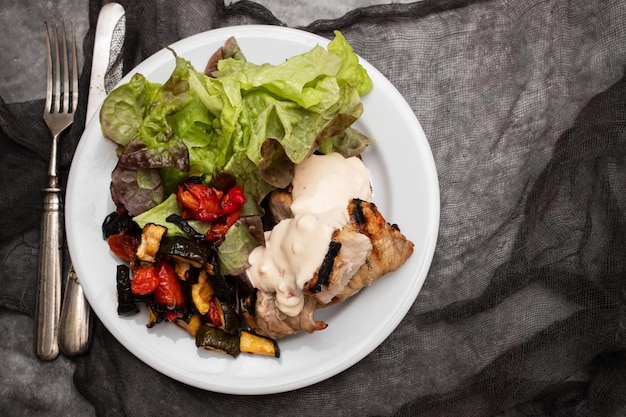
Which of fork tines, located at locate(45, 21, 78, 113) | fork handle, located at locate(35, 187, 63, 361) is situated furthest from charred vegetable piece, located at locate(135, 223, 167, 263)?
fork tines, located at locate(45, 21, 78, 113)

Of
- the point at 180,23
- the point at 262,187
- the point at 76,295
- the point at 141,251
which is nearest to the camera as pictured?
the point at 141,251

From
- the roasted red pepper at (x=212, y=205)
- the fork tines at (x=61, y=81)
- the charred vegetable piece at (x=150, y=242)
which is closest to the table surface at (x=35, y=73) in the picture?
the fork tines at (x=61, y=81)

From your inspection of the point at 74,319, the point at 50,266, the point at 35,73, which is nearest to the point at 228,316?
the point at 74,319

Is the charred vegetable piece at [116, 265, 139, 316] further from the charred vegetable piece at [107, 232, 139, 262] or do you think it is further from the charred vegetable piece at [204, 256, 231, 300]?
the charred vegetable piece at [204, 256, 231, 300]

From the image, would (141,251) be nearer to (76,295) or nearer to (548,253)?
(76,295)

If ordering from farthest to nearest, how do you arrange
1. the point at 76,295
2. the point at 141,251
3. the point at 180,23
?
the point at 180,23, the point at 76,295, the point at 141,251

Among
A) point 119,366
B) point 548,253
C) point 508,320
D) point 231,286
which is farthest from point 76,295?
point 548,253

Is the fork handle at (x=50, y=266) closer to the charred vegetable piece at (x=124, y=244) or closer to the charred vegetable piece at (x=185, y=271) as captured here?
the charred vegetable piece at (x=124, y=244)
